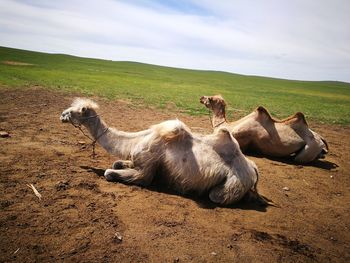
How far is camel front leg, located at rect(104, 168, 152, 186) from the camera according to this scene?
244 inches

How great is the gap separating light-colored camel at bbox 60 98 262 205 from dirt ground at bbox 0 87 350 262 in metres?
0.23

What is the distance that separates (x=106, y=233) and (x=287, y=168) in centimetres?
617

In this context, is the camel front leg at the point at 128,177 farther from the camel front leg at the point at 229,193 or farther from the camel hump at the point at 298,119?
the camel hump at the point at 298,119

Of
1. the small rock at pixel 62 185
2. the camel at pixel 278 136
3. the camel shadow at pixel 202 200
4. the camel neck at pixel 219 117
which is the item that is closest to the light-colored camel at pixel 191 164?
the camel shadow at pixel 202 200

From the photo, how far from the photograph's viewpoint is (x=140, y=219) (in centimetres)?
503

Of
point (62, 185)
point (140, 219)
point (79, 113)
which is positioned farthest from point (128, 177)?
point (79, 113)

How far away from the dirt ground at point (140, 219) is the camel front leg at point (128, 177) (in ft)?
0.42

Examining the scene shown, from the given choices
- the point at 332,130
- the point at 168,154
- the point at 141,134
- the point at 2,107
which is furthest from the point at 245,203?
the point at 332,130

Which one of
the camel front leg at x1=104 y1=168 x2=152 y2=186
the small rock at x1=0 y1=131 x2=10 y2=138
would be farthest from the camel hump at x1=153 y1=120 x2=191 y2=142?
the small rock at x1=0 y1=131 x2=10 y2=138

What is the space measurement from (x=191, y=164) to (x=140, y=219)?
149 centimetres

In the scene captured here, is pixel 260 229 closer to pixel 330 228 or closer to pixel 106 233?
pixel 330 228

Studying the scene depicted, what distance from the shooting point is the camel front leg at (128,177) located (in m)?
6.21

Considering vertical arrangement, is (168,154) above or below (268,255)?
above

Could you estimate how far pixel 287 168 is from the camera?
926 cm
